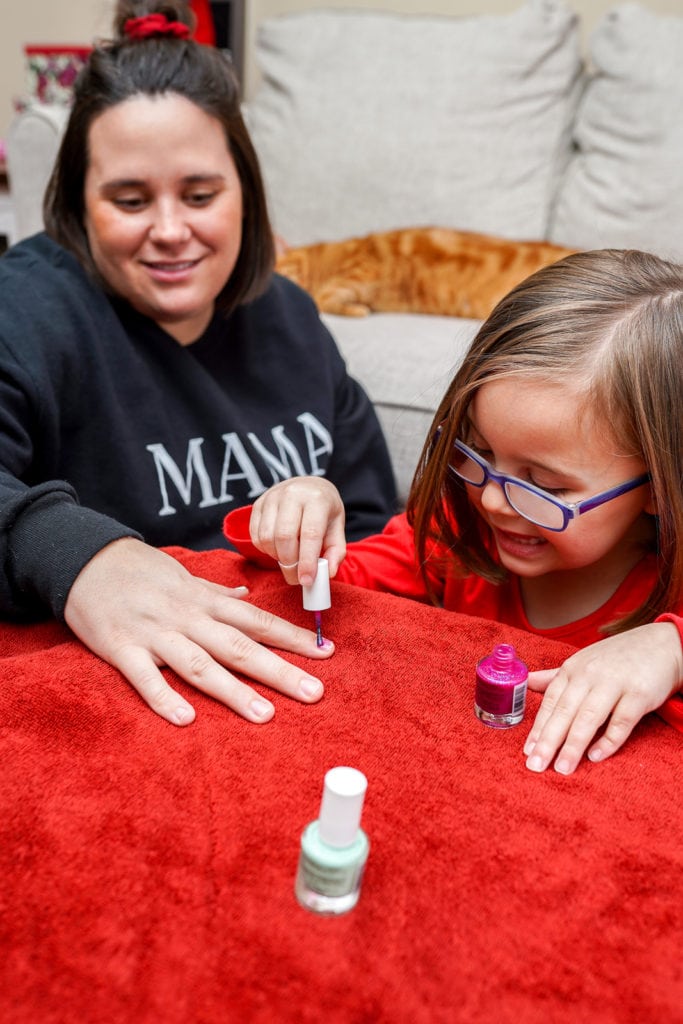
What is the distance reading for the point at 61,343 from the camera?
1312 millimetres

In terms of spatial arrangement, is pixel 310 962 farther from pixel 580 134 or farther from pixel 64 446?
pixel 580 134

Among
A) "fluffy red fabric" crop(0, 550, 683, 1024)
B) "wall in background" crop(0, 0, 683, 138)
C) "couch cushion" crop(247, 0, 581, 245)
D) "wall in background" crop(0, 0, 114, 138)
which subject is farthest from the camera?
"wall in background" crop(0, 0, 114, 138)

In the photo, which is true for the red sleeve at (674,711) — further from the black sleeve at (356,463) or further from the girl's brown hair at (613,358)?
the black sleeve at (356,463)

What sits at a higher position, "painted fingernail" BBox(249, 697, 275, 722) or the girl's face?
the girl's face

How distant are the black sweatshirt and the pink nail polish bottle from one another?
405 millimetres

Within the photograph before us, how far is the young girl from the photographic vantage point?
920 mm

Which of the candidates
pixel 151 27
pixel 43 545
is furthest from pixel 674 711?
pixel 151 27

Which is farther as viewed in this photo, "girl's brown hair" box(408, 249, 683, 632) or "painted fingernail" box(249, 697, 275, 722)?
"girl's brown hair" box(408, 249, 683, 632)

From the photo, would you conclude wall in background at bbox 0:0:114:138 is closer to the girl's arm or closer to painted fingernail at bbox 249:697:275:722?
the girl's arm

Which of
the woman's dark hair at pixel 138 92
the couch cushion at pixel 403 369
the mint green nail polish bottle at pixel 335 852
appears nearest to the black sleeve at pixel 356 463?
the couch cushion at pixel 403 369

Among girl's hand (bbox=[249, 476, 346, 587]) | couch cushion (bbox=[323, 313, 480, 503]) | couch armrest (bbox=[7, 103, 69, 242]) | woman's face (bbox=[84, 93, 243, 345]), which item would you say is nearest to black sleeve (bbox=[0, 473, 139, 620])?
girl's hand (bbox=[249, 476, 346, 587])

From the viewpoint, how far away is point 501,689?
834 mm

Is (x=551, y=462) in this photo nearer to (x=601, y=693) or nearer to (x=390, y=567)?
(x=601, y=693)

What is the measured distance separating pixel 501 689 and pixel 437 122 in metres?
2.35
